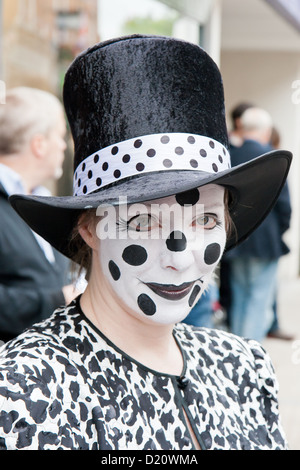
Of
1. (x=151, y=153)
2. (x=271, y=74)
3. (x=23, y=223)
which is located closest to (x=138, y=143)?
(x=151, y=153)

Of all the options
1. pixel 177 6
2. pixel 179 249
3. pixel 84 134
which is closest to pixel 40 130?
pixel 84 134

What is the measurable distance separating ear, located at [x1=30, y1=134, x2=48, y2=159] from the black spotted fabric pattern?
4.90ft

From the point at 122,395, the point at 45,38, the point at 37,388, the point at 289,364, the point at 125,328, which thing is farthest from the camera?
the point at 289,364

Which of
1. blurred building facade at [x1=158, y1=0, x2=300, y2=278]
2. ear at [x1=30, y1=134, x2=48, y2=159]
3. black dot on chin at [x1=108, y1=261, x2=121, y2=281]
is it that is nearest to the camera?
black dot on chin at [x1=108, y1=261, x2=121, y2=281]

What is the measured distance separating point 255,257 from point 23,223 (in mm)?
3102

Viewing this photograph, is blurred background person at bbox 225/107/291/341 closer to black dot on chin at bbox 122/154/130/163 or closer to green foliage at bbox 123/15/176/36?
green foliage at bbox 123/15/176/36

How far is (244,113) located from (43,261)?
12.0ft

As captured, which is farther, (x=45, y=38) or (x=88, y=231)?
(x=45, y=38)

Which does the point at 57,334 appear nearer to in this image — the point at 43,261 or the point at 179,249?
the point at 179,249

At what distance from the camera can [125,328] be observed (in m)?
1.65

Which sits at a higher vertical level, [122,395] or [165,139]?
[165,139]

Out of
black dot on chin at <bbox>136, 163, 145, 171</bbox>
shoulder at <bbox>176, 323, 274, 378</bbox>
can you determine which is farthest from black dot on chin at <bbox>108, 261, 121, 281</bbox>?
shoulder at <bbox>176, 323, 274, 378</bbox>

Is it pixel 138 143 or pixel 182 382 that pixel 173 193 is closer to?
pixel 138 143

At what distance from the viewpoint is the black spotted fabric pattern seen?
1.41 metres
